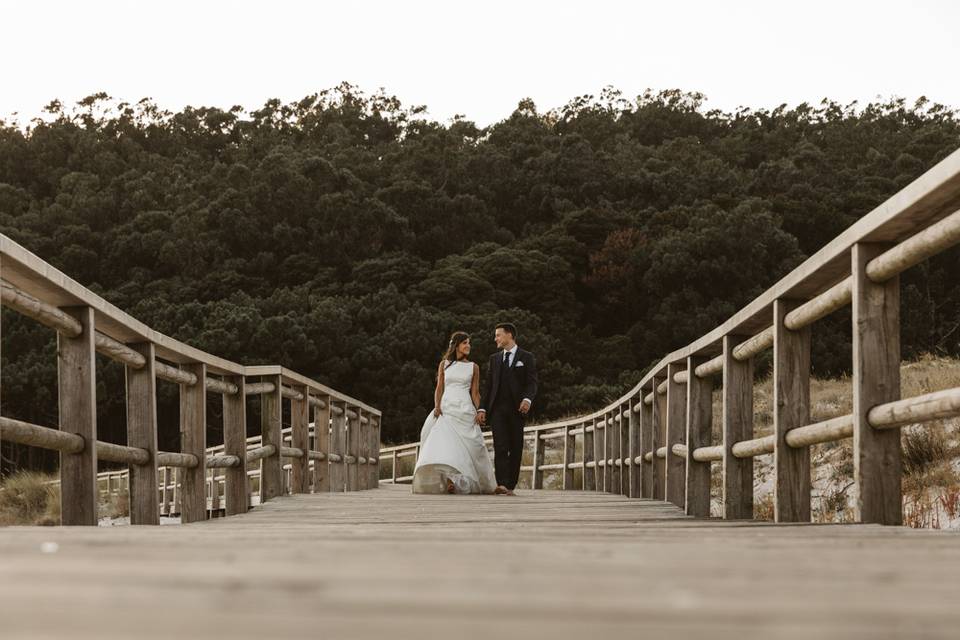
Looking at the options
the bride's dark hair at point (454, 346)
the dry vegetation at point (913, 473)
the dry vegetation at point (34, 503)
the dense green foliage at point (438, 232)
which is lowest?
the dry vegetation at point (34, 503)

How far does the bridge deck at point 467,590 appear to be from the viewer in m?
1.38

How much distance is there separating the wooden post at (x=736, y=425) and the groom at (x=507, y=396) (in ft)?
17.7

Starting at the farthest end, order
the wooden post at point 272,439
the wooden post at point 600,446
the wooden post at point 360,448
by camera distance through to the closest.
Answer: the wooden post at point 360,448
the wooden post at point 600,446
the wooden post at point 272,439

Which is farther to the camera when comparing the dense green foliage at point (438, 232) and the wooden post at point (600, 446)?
the dense green foliage at point (438, 232)

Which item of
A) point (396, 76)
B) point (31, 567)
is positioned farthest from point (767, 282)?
point (31, 567)

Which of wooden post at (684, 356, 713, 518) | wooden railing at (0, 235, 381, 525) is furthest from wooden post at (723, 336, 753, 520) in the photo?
wooden railing at (0, 235, 381, 525)

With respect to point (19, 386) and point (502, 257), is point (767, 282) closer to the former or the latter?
point (502, 257)

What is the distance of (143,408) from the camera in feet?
19.4

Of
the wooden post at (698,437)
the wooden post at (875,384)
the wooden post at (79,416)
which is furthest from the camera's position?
the wooden post at (698,437)

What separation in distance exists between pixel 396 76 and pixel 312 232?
2300 centimetres

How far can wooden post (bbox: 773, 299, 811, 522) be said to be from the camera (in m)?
5.00

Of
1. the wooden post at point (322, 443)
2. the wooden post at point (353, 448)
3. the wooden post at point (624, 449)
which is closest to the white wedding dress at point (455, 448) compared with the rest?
the wooden post at point (322, 443)

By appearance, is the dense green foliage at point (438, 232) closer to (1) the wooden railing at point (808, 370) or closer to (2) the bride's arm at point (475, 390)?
(2) the bride's arm at point (475, 390)

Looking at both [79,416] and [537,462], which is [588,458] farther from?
[79,416]
